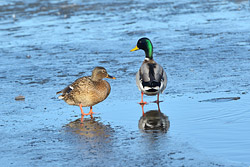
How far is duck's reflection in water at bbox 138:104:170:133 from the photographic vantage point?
20.0 ft

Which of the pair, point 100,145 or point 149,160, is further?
point 100,145

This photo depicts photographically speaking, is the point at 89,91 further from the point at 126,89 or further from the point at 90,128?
the point at 126,89

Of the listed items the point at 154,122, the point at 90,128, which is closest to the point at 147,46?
the point at 154,122

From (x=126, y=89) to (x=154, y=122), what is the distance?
2.04 m

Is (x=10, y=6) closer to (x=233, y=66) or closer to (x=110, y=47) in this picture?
(x=110, y=47)

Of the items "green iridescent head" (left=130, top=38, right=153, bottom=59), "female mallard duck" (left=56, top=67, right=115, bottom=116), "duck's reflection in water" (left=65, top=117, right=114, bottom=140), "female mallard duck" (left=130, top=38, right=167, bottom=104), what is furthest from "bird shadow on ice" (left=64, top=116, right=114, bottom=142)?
"green iridescent head" (left=130, top=38, right=153, bottom=59)

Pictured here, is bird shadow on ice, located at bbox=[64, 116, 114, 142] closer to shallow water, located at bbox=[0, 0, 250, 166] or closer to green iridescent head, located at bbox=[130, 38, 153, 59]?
shallow water, located at bbox=[0, 0, 250, 166]

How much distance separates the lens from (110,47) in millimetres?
12516

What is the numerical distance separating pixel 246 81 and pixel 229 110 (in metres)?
1.75

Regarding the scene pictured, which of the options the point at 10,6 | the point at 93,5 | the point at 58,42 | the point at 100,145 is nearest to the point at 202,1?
the point at 93,5

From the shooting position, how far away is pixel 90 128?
6.42 m

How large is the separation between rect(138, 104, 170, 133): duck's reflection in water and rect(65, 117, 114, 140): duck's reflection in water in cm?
41

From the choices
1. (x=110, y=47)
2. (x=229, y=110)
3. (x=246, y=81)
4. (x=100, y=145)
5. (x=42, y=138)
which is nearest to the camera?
(x=100, y=145)

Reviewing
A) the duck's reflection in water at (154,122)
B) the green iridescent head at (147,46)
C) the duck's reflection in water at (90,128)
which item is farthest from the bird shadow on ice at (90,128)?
the green iridescent head at (147,46)
